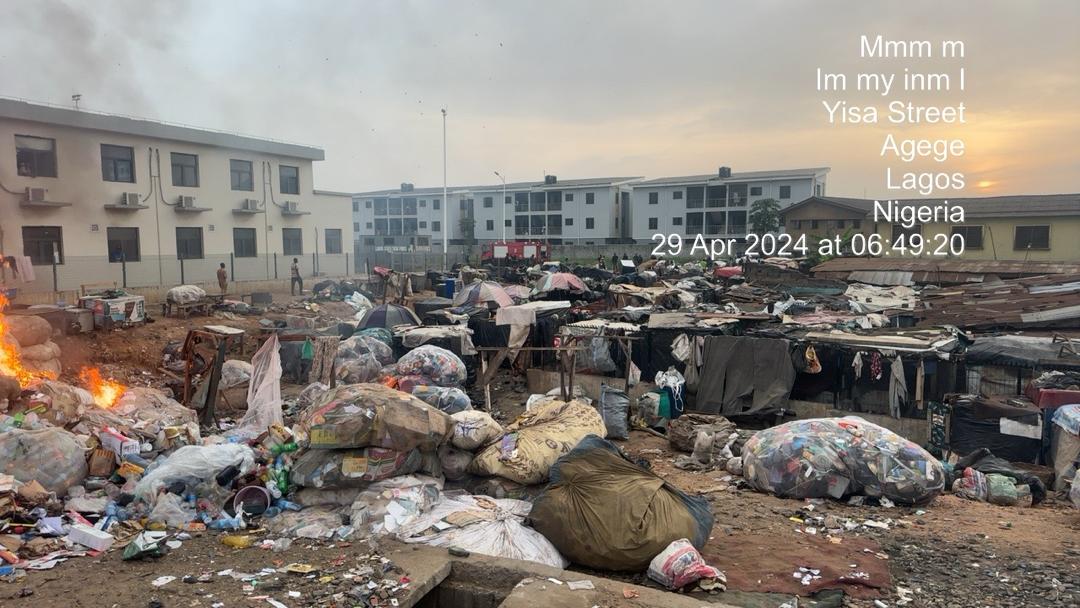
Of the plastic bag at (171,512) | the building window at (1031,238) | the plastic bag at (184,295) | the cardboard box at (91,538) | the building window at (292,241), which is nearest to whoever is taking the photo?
the cardboard box at (91,538)

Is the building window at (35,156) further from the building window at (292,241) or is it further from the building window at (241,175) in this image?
the building window at (292,241)

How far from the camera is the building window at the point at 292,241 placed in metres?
26.9

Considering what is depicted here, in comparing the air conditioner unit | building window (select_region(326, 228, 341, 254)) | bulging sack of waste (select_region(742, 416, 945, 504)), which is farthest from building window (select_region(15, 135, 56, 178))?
bulging sack of waste (select_region(742, 416, 945, 504))

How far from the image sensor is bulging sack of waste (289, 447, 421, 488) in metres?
5.69

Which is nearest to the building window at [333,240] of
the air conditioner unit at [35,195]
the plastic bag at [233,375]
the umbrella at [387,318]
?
the air conditioner unit at [35,195]

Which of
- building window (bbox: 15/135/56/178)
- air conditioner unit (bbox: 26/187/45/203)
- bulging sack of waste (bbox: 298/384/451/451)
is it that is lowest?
bulging sack of waste (bbox: 298/384/451/451)

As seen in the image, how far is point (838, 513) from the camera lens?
20.1 ft

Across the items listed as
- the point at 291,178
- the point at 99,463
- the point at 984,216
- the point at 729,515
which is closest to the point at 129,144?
the point at 291,178

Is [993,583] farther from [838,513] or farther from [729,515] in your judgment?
[729,515]

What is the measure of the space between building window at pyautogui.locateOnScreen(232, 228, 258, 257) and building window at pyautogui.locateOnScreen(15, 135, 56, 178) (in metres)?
6.35

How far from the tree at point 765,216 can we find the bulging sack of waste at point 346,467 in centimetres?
3776

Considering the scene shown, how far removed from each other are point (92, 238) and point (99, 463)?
17581 mm

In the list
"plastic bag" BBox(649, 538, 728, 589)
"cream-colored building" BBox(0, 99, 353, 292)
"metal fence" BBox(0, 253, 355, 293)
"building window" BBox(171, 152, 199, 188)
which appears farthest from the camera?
"building window" BBox(171, 152, 199, 188)
